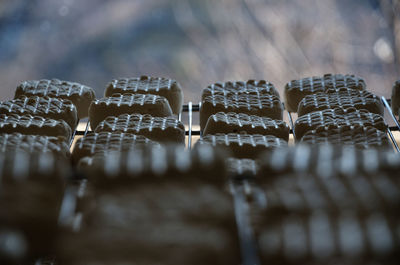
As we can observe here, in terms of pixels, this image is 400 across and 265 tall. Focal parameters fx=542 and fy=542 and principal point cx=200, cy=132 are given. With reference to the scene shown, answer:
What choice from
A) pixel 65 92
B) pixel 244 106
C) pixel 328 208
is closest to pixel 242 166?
pixel 328 208

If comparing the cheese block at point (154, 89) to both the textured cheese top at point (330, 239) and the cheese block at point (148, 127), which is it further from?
the textured cheese top at point (330, 239)

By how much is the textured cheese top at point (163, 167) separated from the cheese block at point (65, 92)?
1057mm

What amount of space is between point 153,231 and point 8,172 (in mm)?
281

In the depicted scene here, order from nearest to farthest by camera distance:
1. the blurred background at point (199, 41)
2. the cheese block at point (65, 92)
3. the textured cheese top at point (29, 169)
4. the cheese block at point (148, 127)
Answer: the textured cheese top at point (29, 169)
the cheese block at point (148, 127)
the cheese block at point (65, 92)
the blurred background at point (199, 41)

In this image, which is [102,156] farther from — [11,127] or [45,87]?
[45,87]

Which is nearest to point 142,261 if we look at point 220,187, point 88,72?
point 220,187

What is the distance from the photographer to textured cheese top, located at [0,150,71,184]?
3.02ft

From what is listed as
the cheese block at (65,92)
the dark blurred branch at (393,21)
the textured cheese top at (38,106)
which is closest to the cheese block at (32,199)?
the textured cheese top at (38,106)

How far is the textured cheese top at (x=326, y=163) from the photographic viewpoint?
3.02ft

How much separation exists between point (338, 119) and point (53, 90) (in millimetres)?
1045

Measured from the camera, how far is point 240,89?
201 centimetres

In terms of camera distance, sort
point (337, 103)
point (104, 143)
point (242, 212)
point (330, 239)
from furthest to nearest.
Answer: point (337, 103)
point (104, 143)
point (242, 212)
point (330, 239)

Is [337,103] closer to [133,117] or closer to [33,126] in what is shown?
[133,117]

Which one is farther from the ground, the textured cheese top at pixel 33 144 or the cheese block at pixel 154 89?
the cheese block at pixel 154 89
